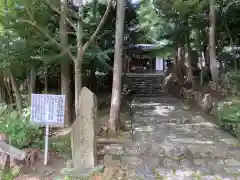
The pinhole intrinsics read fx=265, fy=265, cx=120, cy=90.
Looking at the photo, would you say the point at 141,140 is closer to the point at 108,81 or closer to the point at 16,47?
the point at 16,47

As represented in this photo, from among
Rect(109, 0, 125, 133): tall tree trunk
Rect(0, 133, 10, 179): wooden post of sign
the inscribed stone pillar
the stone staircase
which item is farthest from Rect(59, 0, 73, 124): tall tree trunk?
the stone staircase

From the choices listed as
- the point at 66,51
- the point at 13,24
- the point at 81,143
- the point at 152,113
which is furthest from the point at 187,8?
the point at 81,143

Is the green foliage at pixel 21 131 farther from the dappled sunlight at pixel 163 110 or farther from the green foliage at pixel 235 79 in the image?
the green foliage at pixel 235 79

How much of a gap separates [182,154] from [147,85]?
12812mm

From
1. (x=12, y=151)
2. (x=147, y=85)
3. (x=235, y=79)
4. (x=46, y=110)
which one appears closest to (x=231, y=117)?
(x=235, y=79)

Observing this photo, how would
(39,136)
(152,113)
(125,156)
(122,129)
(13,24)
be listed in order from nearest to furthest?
(125,156)
(39,136)
(13,24)
(122,129)
(152,113)

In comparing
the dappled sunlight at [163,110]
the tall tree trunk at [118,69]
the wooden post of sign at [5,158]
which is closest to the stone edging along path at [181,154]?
the tall tree trunk at [118,69]

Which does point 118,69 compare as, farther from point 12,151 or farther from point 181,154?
point 12,151

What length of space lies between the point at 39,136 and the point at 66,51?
7.04 feet

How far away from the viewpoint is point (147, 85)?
1808 centimetres

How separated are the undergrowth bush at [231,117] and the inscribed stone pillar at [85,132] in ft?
11.3

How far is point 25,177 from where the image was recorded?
4.83m

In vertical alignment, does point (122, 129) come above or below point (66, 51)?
below

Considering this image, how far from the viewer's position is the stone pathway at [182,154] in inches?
→ 188
